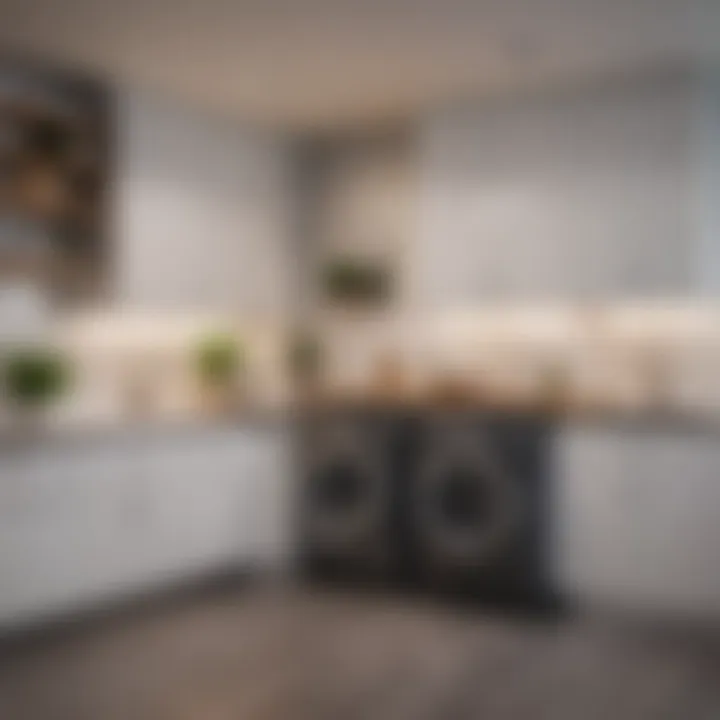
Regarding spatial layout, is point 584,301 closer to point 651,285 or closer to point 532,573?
point 651,285

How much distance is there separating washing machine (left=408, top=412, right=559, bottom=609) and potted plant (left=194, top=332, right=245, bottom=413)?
45.5 inches

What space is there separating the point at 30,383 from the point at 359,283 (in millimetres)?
1953

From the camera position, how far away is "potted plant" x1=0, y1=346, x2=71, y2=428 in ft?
13.0

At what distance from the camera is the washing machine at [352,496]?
15.1 feet

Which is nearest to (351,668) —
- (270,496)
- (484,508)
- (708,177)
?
(484,508)

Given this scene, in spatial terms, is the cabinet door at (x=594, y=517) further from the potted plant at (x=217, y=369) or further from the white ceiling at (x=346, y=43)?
the potted plant at (x=217, y=369)

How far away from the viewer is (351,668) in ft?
11.1

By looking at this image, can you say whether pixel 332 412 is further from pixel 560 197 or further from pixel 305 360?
pixel 560 197

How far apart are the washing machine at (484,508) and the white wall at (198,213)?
54.8 inches

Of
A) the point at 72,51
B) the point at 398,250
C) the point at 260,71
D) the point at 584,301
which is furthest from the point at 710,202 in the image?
the point at 72,51

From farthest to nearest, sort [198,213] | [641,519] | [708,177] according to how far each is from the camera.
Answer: [198,213] < [708,177] < [641,519]

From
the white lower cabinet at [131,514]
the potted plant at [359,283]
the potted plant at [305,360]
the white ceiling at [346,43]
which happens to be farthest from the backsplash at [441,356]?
the white ceiling at [346,43]

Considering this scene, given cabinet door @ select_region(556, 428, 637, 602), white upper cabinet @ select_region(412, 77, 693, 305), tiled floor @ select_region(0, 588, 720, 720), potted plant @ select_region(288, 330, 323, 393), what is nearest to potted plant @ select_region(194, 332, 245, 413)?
potted plant @ select_region(288, 330, 323, 393)

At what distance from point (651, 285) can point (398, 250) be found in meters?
1.57
